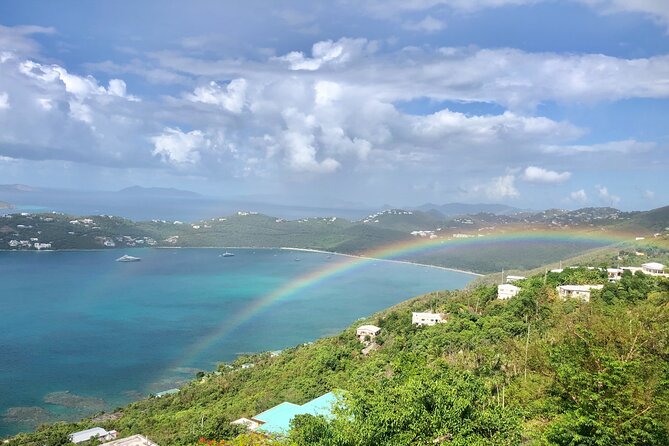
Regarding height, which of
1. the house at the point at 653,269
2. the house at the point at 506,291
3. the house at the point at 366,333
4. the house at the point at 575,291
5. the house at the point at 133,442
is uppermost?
the house at the point at 653,269

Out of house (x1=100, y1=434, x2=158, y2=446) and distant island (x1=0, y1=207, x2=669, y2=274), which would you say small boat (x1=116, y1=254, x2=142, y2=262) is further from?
house (x1=100, y1=434, x2=158, y2=446)

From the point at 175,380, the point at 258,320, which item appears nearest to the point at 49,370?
the point at 175,380

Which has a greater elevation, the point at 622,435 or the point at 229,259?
the point at 622,435

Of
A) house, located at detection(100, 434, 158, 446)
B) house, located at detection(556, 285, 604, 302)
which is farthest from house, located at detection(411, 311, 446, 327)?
house, located at detection(100, 434, 158, 446)

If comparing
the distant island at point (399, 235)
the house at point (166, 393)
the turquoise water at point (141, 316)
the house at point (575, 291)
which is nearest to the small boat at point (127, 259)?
the turquoise water at point (141, 316)

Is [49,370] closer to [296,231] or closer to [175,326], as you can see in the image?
[175,326]

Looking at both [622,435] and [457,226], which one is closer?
[622,435]

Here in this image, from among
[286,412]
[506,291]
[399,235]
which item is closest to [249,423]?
[286,412]

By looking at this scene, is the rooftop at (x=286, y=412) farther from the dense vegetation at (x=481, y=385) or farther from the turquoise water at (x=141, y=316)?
the turquoise water at (x=141, y=316)
